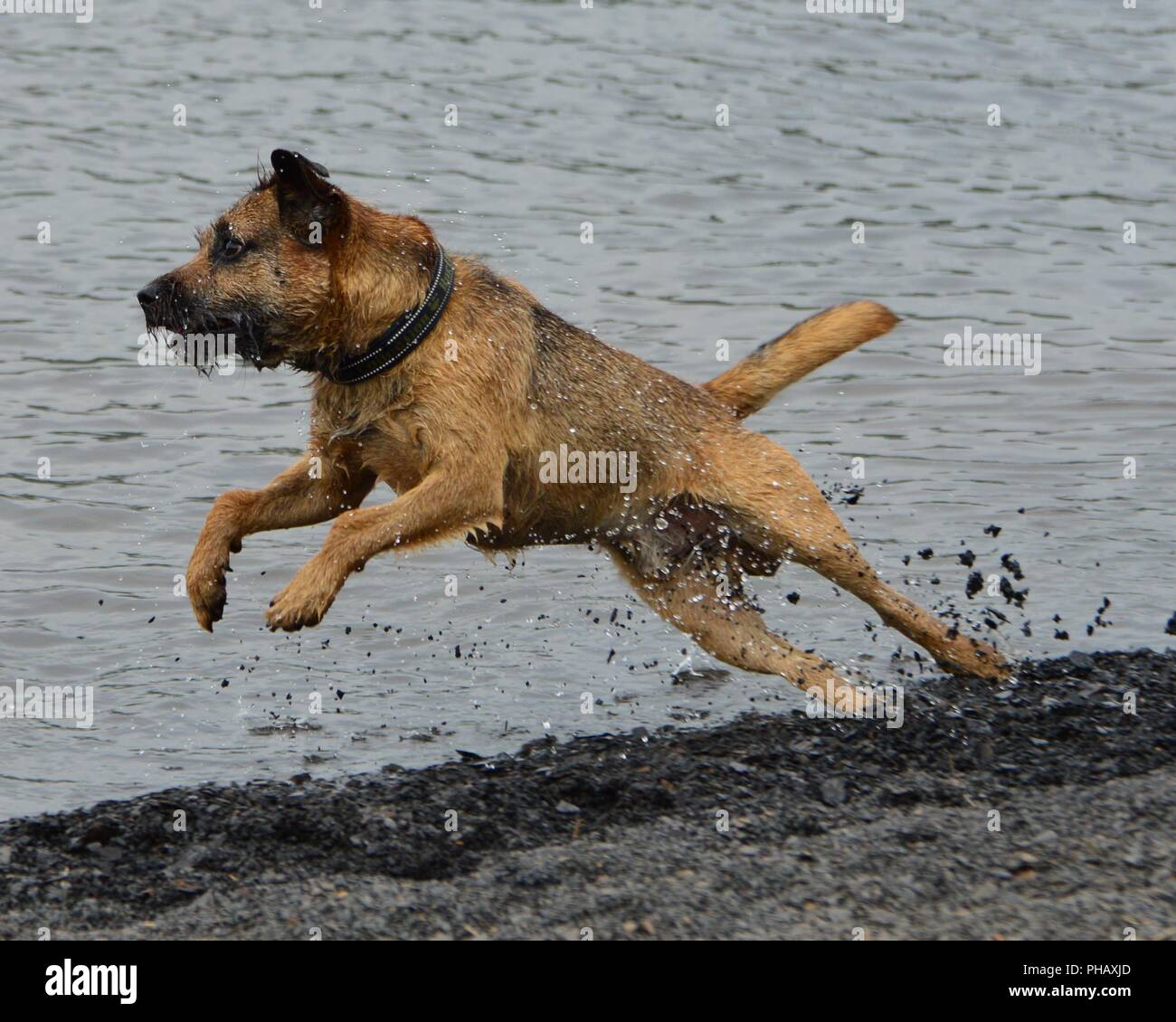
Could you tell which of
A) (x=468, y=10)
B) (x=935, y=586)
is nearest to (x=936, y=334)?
(x=935, y=586)

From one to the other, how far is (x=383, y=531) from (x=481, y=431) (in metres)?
0.54

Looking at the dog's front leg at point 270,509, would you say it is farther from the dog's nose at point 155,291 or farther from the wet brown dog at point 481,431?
the dog's nose at point 155,291

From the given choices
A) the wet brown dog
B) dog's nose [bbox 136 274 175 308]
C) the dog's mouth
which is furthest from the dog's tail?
dog's nose [bbox 136 274 175 308]

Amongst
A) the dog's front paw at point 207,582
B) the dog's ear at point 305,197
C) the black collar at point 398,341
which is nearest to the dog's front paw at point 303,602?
the dog's front paw at point 207,582

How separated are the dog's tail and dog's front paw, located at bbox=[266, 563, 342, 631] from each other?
7.10ft

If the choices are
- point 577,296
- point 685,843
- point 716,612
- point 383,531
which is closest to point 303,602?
point 383,531

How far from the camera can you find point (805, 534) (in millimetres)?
7500

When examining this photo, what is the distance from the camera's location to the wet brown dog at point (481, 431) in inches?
262

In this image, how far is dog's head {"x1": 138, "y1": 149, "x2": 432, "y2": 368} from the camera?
6578mm

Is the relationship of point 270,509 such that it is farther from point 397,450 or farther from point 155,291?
point 155,291

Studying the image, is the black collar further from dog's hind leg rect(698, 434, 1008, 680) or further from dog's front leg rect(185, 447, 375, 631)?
dog's hind leg rect(698, 434, 1008, 680)

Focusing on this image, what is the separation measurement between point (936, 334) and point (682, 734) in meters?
6.98

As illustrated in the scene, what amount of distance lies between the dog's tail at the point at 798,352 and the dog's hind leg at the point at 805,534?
1.09ft
